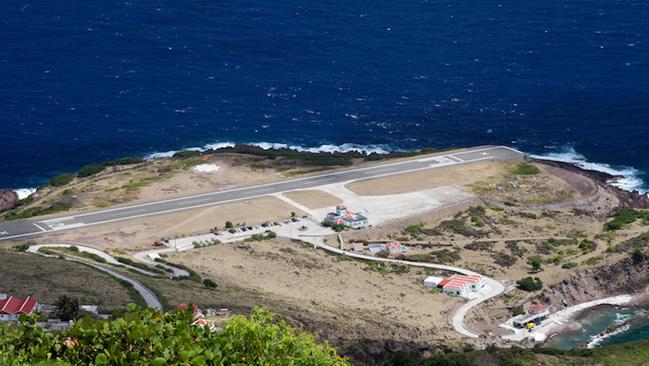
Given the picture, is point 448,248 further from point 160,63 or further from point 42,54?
point 42,54

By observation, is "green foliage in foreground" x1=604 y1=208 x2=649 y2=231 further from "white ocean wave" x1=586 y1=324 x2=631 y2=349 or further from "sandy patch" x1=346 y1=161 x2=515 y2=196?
"white ocean wave" x1=586 y1=324 x2=631 y2=349

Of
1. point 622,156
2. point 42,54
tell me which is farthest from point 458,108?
point 42,54

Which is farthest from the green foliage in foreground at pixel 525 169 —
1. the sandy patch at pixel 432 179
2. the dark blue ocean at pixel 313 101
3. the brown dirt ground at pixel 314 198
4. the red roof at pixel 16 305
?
the red roof at pixel 16 305

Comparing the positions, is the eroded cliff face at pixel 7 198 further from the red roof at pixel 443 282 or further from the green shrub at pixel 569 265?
the green shrub at pixel 569 265

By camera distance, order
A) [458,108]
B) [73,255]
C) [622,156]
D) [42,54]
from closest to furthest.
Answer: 1. [73,255]
2. [622,156]
3. [458,108]
4. [42,54]

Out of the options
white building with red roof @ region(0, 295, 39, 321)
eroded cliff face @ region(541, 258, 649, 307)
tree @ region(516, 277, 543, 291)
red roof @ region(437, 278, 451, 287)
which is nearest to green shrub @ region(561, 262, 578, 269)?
eroded cliff face @ region(541, 258, 649, 307)

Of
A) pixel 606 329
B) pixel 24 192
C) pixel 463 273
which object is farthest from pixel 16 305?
pixel 24 192
